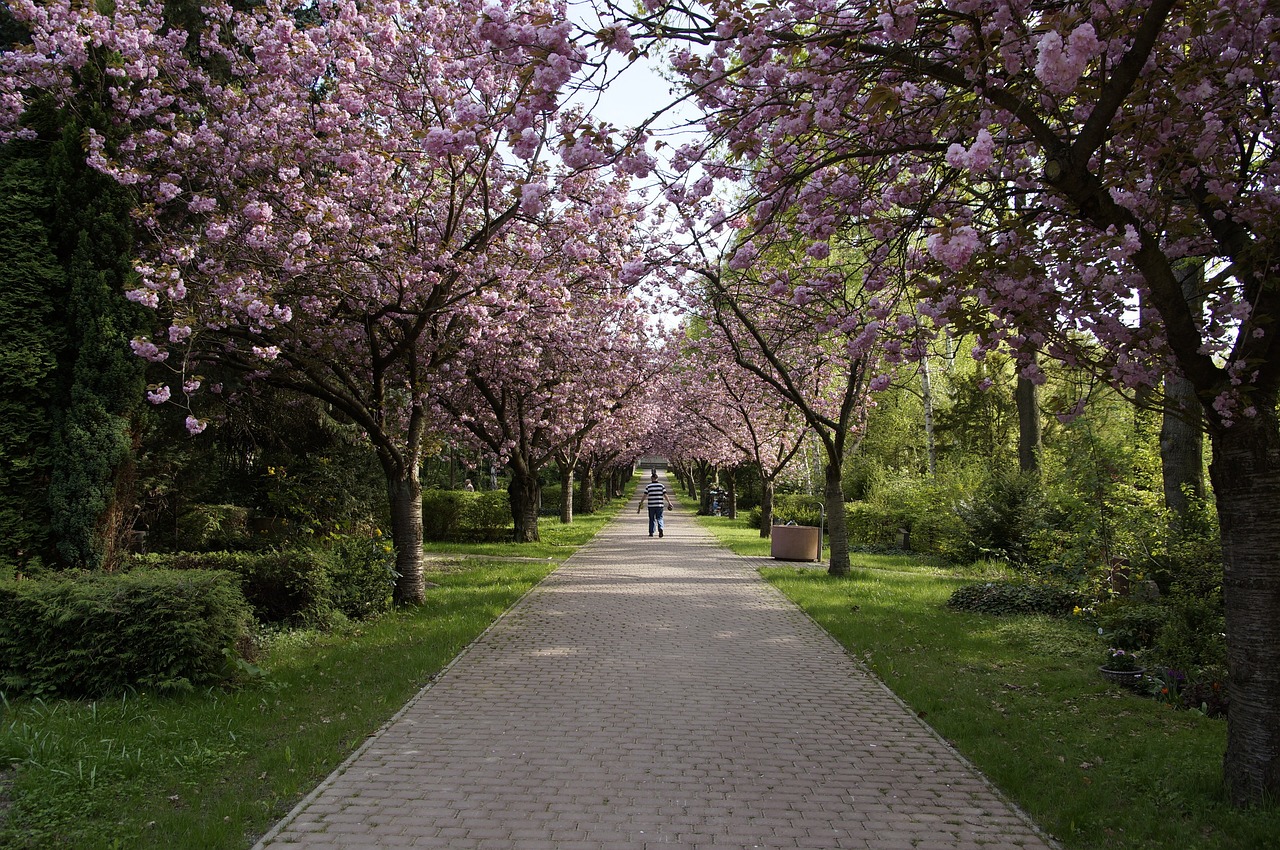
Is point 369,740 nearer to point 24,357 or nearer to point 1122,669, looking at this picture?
point 24,357

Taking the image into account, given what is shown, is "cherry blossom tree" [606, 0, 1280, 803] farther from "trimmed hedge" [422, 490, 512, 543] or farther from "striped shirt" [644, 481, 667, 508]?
"striped shirt" [644, 481, 667, 508]

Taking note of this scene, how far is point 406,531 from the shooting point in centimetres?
1072

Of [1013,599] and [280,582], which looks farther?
[1013,599]

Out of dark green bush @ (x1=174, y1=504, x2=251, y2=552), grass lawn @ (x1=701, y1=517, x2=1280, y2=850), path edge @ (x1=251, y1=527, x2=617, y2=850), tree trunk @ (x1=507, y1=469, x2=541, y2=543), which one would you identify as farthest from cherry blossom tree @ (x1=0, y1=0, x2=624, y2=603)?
tree trunk @ (x1=507, y1=469, x2=541, y2=543)

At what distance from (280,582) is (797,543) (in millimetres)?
11898

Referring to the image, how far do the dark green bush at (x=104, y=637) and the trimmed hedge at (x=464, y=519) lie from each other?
16.1 meters

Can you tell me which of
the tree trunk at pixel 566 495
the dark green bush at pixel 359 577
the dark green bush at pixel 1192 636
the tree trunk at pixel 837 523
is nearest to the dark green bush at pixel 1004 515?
the tree trunk at pixel 837 523

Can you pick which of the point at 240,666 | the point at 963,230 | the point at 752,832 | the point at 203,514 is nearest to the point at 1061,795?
the point at 752,832

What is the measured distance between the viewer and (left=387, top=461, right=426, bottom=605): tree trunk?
1067 cm

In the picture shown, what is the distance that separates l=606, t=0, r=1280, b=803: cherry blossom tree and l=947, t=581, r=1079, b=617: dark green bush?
625 centimetres

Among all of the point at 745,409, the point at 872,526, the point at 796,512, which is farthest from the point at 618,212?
the point at 796,512

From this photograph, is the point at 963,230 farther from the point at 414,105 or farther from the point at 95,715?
the point at 414,105

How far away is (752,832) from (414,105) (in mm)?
9140

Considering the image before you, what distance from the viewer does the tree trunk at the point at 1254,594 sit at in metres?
4.20
